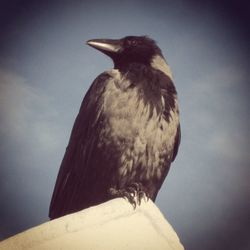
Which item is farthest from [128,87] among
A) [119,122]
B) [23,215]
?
[23,215]

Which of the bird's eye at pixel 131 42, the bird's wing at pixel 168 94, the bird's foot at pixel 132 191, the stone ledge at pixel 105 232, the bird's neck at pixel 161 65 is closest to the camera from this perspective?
the stone ledge at pixel 105 232

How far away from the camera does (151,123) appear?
288 centimetres

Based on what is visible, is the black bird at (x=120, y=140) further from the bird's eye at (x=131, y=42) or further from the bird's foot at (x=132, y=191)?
the bird's eye at (x=131, y=42)

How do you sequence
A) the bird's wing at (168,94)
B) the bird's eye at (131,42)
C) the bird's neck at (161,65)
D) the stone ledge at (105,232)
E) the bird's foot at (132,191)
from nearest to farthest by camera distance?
1. the stone ledge at (105,232)
2. the bird's foot at (132,191)
3. the bird's wing at (168,94)
4. the bird's neck at (161,65)
5. the bird's eye at (131,42)

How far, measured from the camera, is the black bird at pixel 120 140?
9.42 feet

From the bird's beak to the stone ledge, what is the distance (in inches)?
72.7

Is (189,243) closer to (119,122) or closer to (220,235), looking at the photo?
(220,235)

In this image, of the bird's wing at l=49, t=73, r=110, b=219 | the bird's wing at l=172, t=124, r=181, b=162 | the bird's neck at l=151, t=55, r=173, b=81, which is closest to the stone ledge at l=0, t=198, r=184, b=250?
the bird's wing at l=49, t=73, r=110, b=219

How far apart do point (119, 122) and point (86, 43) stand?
0.76 metres

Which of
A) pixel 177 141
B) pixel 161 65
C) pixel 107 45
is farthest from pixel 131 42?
pixel 177 141

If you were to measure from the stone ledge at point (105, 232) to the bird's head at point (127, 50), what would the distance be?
5.92ft

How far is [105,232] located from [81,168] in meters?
1.50

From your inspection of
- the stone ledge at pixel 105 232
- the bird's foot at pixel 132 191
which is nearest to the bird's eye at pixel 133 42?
the bird's foot at pixel 132 191

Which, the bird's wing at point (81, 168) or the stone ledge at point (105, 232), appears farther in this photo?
the bird's wing at point (81, 168)
